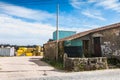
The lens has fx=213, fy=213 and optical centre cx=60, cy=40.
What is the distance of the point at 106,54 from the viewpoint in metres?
22.8

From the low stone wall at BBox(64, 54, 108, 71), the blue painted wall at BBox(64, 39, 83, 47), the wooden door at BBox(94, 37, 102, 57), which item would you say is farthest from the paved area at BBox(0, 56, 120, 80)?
the wooden door at BBox(94, 37, 102, 57)

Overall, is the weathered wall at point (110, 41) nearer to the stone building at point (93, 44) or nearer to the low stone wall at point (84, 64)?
the stone building at point (93, 44)

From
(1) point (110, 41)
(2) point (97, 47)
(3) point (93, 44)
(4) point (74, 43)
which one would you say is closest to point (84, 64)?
(1) point (110, 41)

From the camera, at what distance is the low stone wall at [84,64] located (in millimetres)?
17586

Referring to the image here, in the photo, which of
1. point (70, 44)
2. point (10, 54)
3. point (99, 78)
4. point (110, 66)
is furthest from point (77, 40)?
point (10, 54)

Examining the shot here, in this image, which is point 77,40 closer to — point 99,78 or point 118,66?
point 118,66

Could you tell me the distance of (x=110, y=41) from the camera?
22.1m

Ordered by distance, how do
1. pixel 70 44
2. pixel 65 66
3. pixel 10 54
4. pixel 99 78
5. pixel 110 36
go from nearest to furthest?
pixel 99 78
pixel 65 66
pixel 110 36
pixel 70 44
pixel 10 54

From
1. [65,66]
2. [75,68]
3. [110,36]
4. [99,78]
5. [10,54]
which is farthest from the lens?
[10,54]

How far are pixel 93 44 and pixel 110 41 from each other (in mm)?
2926

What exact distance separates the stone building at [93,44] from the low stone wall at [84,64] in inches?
147

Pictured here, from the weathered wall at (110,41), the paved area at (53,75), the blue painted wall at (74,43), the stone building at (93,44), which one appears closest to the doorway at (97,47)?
the stone building at (93,44)

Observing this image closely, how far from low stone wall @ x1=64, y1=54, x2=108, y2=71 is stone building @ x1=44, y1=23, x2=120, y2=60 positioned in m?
3.72

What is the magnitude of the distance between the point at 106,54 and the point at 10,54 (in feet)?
101
